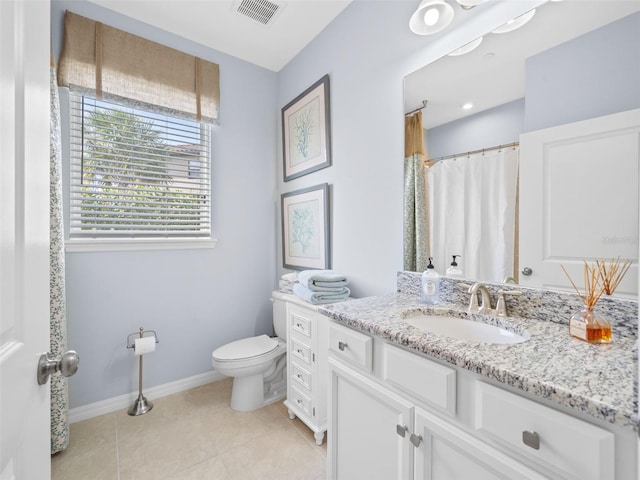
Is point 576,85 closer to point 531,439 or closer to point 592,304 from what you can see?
point 592,304

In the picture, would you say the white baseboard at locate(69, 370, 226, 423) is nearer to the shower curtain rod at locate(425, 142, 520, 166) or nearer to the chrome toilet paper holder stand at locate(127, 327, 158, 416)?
the chrome toilet paper holder stand at locate(127, 327, 158, 416)

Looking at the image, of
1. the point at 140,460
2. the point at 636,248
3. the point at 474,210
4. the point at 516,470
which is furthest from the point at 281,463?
the point at 636,248

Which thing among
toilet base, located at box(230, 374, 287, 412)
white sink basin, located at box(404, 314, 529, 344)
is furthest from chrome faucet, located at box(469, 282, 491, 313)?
toilet base, located at box(230, 374, 287, 412)

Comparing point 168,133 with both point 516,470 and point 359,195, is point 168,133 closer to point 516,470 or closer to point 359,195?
point 359,195

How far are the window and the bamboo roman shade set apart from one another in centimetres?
10

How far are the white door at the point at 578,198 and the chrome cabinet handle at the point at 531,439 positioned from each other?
60 cm

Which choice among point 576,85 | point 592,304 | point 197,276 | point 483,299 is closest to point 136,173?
point 197,276

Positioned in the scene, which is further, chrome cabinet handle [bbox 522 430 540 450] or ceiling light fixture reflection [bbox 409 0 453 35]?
ceiling light fixture reflection [bbox 409 0 453 35]

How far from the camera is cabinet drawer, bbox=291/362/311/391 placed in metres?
1.71

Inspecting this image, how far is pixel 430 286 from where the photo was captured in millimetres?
1312

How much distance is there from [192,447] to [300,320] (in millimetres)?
908

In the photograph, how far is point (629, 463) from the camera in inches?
20.5

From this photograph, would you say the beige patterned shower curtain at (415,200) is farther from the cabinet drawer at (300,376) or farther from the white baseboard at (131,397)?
the white baseboard at (131,397)

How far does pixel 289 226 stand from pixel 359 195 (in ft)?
2.75
